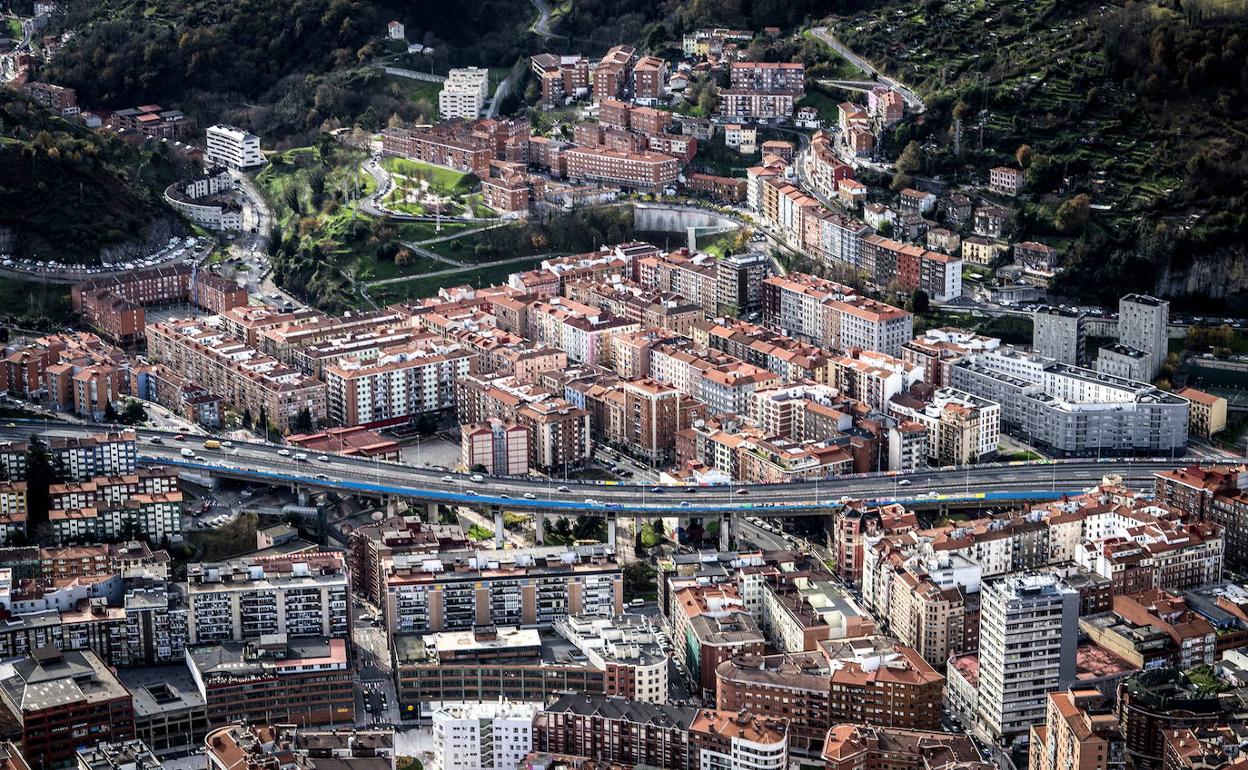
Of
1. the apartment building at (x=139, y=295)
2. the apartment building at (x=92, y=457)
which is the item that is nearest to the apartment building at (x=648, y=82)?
the apartment building at (x=139, y=295)

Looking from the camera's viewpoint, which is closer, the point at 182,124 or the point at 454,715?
the point at 454,715

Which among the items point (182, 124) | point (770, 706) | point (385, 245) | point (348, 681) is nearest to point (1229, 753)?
point (770, 706)

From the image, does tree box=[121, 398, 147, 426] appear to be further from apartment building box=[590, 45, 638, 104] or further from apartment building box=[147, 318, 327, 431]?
apartment building box=[590, 45, 638, 104]

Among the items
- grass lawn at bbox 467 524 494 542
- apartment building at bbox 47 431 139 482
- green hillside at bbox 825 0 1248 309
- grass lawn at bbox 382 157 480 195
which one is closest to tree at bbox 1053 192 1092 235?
green hillside at bbox 825 0 1248 309

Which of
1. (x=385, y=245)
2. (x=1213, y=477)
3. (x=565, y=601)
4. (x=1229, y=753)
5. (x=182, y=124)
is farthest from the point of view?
(x=182, y=124)

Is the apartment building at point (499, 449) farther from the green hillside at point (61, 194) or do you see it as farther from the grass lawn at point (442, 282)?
the green hillside at point (61, 194)

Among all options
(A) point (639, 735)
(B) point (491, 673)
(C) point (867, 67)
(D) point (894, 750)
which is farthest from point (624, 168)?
(D) point (894, 750)

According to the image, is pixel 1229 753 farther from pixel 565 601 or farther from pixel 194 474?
pixel 194 474
